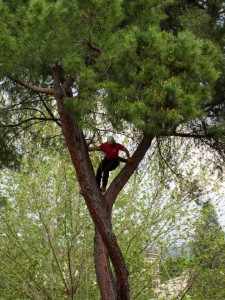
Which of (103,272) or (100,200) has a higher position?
(100,200)

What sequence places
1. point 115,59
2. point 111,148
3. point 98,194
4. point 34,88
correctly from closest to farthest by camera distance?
point 115,59 → point 34,88 → point 98,194 → point 111,148

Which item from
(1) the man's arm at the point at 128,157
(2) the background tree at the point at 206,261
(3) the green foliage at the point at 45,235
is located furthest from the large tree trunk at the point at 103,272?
(2) the background tree at the point at 206,261

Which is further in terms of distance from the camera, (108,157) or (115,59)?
(108,157)

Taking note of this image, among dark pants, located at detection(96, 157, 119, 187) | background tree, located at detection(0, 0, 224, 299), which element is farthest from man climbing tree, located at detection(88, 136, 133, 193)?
background tree, located at detection(0, 0, 224, 299)

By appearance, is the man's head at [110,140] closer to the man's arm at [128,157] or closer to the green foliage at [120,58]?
the man's arm at [128,157]

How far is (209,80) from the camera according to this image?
5.51m


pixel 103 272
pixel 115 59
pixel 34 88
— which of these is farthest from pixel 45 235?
pixel 115 59

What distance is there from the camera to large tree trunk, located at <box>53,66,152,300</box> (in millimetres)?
6188

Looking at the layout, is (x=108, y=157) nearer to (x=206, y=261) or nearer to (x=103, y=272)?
(x=103, y=272)

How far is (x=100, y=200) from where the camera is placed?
641 cm

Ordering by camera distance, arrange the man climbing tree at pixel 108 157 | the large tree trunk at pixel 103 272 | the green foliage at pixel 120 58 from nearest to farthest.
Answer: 1. the green foliage at pixel 120 58
2. the large tree trunk at pixel 103 272
3. the man climbing tree at pixel 108 157

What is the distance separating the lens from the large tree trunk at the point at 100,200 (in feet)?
20.3

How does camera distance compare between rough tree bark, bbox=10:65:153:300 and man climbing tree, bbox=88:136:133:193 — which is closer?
rough tree bark, bbox=10:65:153:300

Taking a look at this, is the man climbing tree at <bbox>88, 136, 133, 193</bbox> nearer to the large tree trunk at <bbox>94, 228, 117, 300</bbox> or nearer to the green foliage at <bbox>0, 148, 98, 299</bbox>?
the large tree trunk at <bbox>94, 228, 117, 300</bbox>
